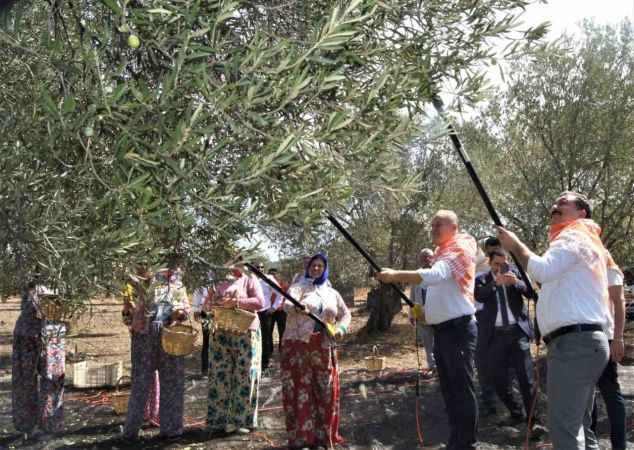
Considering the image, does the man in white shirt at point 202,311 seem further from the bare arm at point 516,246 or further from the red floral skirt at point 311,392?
the bare arm at point 516,246

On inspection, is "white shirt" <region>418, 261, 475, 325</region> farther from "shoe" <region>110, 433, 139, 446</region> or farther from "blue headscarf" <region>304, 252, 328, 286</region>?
"shoe" <region>110, 433, 139, 446</region>

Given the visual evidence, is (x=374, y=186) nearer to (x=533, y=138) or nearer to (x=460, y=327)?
(x=460, y=327)

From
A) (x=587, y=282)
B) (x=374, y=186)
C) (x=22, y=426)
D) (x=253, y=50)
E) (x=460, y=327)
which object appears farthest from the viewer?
(x=22, y=426)

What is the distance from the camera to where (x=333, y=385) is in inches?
289

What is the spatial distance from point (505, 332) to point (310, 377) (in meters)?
2.31

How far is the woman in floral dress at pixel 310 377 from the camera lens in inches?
285

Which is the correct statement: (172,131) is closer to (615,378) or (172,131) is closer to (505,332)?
(615,378)

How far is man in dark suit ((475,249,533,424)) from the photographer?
7.95 metres

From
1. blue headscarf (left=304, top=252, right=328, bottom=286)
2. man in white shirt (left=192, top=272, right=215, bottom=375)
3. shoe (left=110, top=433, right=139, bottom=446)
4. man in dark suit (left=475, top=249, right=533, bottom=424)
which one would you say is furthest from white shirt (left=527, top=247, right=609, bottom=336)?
shoe (left=110, top=433, right=139, bottom=446)

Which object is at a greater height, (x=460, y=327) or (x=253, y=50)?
(x=253, y=50)

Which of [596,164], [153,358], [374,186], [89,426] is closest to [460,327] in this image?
[374,186]

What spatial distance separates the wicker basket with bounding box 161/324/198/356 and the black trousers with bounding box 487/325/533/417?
331cm

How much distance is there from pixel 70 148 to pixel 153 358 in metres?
4.47

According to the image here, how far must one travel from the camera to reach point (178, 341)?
719 centimetres
